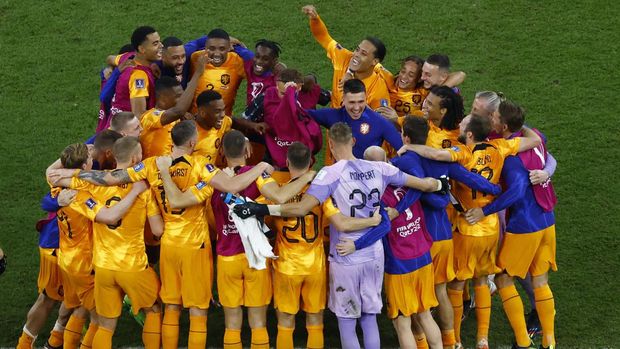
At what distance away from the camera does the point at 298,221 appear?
7625 mm

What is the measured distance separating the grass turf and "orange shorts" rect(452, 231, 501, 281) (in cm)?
124

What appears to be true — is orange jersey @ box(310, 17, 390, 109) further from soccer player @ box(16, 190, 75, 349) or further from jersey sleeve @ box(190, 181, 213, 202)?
soccer player @ box(16, 190, 75, 349)

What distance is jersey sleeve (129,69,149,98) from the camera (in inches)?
354

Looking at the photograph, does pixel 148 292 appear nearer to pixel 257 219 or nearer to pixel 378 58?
pixel 257 219

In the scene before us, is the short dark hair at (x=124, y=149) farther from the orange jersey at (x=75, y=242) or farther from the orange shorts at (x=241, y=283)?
the orange shorts at (x=241, y=283)

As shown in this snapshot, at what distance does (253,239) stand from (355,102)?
5.87ft

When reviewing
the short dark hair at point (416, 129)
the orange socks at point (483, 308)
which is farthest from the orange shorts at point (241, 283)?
the orange socks at point (483, 308)

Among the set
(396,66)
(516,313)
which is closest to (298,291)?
(516,313)

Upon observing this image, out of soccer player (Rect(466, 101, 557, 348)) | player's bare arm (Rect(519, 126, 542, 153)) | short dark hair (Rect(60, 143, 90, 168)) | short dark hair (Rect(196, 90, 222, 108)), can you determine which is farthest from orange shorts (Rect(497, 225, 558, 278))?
short dark hair (Rect(60, 143, 90, 168))

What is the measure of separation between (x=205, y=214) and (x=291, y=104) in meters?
1.32

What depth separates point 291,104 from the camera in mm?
8492

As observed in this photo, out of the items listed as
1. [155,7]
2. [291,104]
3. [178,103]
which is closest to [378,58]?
[291,104]

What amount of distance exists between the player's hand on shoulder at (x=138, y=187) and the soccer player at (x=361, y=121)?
1839 mm

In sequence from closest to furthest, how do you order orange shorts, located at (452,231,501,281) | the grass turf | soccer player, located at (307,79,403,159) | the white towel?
the white towel → orange shorts, located at (452,231,501,281) → soccer player, located at (307,79,403,159) → the grass turf
